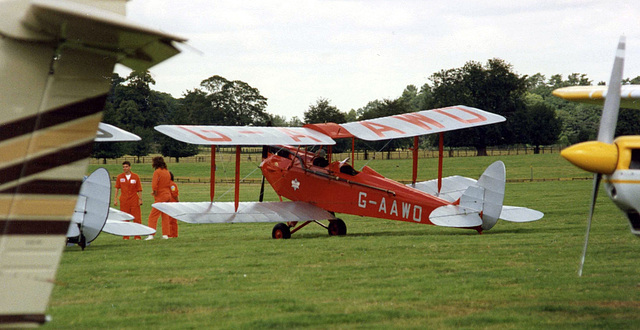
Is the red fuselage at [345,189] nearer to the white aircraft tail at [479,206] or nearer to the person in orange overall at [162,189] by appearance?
the white aircraft tail at [479,206]

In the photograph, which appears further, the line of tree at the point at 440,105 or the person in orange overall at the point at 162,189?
the line of tree at the point at 440,105

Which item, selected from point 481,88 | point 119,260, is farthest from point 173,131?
point 481,88

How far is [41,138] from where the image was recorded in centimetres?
382

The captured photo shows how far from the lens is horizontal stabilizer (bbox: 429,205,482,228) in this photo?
12.6 metres

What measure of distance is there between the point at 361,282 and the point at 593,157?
327 centimetres

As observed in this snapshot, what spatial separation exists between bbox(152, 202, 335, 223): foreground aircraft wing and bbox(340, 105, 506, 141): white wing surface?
1867 millimetres

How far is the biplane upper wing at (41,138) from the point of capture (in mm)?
3674

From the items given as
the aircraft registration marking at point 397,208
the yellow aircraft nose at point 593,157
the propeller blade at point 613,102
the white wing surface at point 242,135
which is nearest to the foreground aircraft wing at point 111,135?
the white wing surface at point 242,135

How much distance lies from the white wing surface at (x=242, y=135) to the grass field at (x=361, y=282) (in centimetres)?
193

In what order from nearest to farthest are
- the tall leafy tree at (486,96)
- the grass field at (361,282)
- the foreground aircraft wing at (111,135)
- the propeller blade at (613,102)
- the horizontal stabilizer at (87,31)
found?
the horizontal stabilizer at (87,31)
the propeller blade at (613,102)
the grass field at (361,282)
the foreground aircraft wing at (111,135)
the tall leafy tree at (486,96)

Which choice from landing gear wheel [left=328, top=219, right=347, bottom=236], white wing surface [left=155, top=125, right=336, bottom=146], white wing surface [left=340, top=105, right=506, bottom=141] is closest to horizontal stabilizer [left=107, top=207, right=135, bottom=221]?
white wing surface [left=155, top=125, right=336, bottom=146]

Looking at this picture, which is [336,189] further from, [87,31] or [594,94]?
[87,31]

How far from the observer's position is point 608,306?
6809mm

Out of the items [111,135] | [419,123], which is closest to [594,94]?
[419,123]
